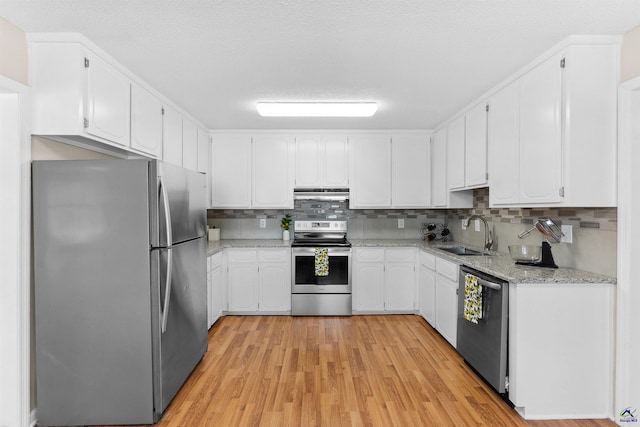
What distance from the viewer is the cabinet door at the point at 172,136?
120 inches

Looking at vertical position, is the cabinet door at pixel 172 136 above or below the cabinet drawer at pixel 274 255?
above

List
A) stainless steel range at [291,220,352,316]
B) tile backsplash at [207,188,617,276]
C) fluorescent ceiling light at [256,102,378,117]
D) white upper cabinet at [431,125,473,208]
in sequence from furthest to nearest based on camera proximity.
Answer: stainless steel range at [291,220,352,316]
white upper cabinet at [431,125,473,208]
fluorescent ceiling light at [256,102,378,117]
tile backsplash at [207,188,617,276]

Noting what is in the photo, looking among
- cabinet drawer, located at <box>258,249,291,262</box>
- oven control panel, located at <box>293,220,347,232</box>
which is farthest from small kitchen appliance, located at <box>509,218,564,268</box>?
cabinet drawer, located at <box>258,249,291,262</box>

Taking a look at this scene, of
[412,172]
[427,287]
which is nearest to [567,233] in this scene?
[427,287]

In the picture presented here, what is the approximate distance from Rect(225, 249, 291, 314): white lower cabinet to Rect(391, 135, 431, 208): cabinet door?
1.70m

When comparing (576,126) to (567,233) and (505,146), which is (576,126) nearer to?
(505,146)

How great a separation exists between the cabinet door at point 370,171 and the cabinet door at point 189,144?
1.88 metres

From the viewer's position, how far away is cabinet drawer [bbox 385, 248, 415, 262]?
13.5 ft

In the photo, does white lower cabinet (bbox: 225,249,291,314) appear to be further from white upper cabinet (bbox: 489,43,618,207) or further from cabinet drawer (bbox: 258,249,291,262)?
white upper cabinet (bbox: 489,43,618,207)

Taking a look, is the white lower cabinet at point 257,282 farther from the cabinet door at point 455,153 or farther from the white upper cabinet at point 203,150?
the cabinet door at point 455,153

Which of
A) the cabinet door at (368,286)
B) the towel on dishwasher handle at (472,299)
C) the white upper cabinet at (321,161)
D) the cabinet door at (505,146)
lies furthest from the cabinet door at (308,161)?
the towel on dishwasher handle at (472,299)

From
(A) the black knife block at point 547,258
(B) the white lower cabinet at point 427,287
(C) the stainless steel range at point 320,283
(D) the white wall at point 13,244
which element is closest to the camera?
(D) the white wall at point 13,244

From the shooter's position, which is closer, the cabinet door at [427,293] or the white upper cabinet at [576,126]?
the white upper cabinet at [576,126]

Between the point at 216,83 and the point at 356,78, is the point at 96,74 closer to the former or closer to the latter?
the point at 216,83
